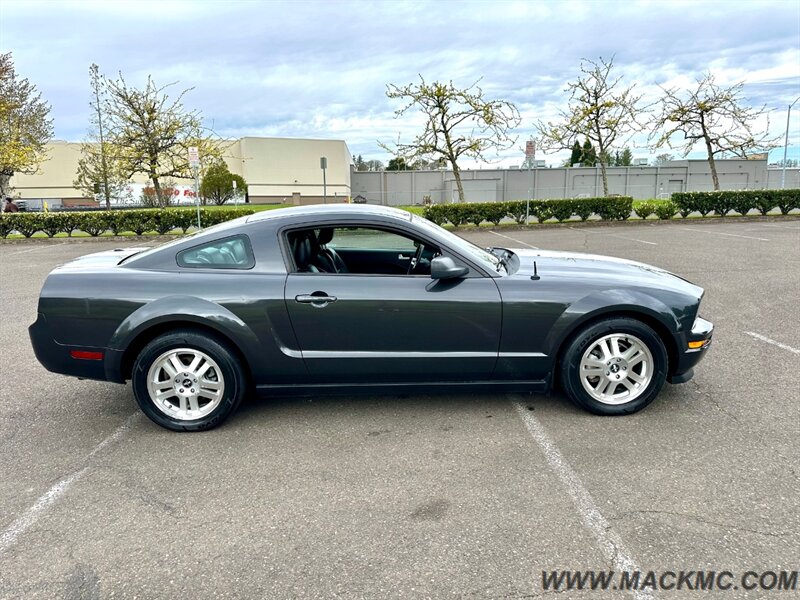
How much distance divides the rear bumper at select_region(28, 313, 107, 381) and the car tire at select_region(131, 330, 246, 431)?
0.29 metres

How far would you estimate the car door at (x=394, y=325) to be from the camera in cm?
338

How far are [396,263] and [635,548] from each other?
273cm

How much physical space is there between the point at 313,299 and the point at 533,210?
729 inches

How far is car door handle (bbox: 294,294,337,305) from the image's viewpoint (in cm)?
337

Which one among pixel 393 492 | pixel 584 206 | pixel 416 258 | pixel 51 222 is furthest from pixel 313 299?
pixel 51 222

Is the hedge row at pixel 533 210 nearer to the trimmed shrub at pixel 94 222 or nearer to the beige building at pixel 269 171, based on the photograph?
the trimmed shrub at pixel 94 222

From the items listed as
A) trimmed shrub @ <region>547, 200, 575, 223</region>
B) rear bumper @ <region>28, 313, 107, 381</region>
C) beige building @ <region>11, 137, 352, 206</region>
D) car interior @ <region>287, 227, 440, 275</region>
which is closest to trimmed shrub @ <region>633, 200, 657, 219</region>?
trimmed shrub @ <region>547, 200, 575, 223</region>

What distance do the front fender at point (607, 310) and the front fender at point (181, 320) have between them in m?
1.95

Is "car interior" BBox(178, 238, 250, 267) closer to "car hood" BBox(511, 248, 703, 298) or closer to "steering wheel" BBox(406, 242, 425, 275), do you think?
"steering wheel" BBox(406, 242, 425, 275)

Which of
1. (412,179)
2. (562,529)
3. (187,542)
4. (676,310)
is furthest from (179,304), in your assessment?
(412,179)

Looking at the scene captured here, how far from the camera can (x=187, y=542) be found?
2.41 m

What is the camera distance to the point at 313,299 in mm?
3375

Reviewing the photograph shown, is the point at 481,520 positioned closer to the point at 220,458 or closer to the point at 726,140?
the point at 220,458

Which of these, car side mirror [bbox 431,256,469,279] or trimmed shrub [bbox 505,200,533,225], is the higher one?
trimmed shrub [bbox 505,200,533,225]
